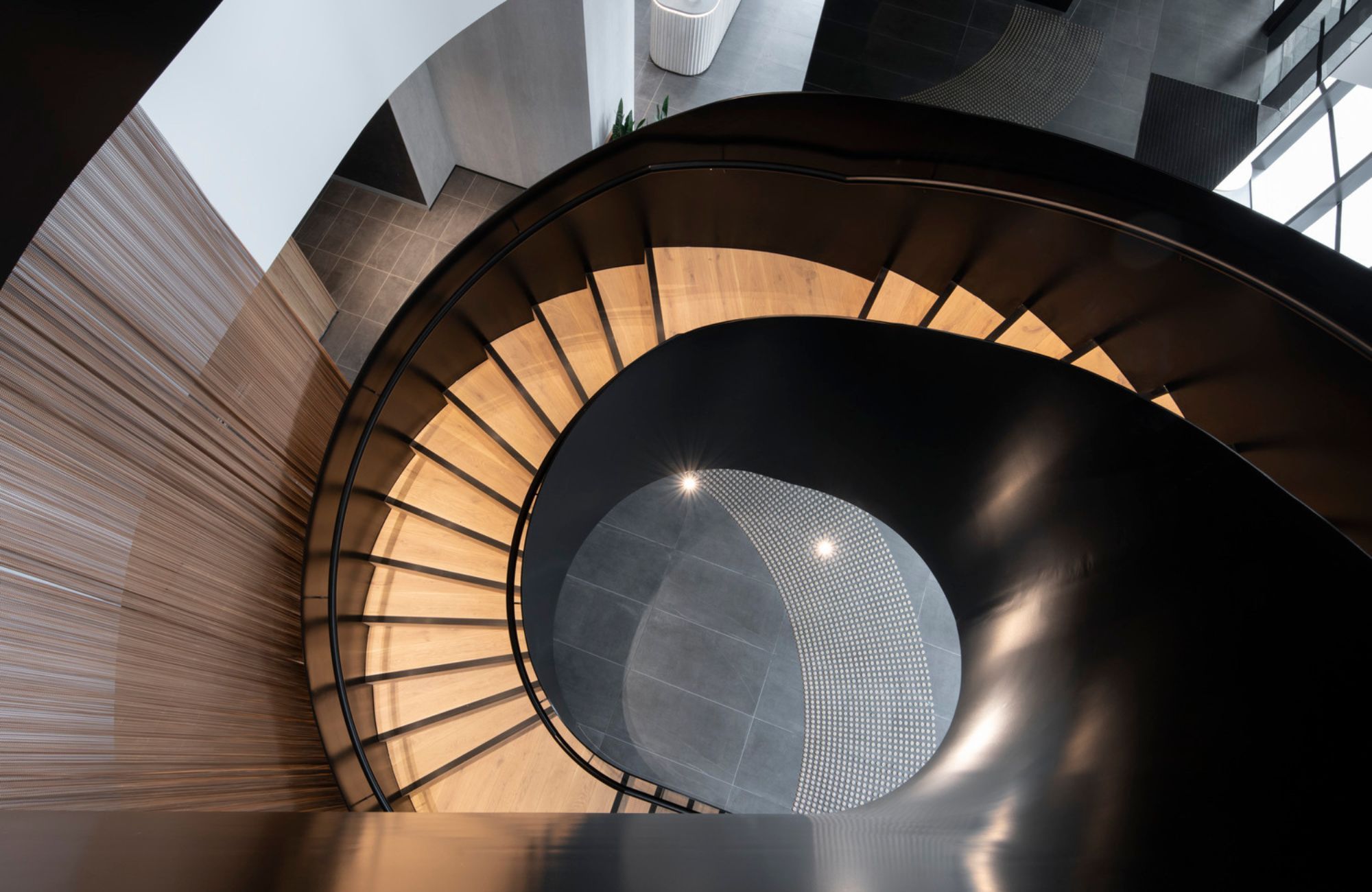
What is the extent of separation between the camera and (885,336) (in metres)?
4.68

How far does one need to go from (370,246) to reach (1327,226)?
10747 millimetres

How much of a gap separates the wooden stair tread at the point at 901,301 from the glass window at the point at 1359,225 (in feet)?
18.7

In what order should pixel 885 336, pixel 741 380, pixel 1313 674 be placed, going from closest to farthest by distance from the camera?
pixel 1313 674 → pixel 885 336 → pixel 741 380

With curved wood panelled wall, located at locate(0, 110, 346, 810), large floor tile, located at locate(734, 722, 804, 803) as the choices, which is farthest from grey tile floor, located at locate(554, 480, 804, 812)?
curved wood panelled wall, located at locate(0, 110, 346, 810)

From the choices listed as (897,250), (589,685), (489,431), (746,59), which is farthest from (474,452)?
(746,59)

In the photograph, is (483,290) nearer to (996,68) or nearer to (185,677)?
(185,677)

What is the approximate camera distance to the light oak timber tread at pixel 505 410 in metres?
5.45

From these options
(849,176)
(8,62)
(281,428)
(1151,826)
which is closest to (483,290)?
(281,428)

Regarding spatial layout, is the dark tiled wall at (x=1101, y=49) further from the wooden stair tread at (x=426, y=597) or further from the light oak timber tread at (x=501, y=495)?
the wooden stair tread at (x=426, y=597)

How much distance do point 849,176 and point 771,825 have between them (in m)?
3.22

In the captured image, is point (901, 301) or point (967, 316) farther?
point (901, 301)

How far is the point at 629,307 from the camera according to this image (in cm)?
542

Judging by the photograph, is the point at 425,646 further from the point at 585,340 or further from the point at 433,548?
the point at 585,340

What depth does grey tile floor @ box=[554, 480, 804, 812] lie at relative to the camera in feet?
23.2
